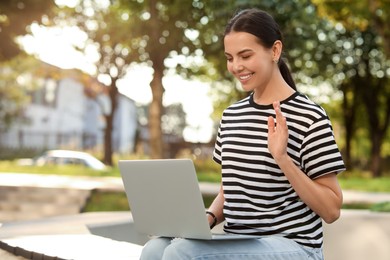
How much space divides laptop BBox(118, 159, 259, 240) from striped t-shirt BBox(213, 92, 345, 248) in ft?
0.51

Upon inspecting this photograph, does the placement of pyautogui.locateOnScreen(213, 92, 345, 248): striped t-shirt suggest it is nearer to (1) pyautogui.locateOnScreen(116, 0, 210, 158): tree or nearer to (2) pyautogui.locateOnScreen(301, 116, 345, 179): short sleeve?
(2) pyautogui.locateOnScreen(301, 116, 345, 179): short sleeve

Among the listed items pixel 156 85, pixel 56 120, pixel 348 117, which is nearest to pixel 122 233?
pixel 156 85

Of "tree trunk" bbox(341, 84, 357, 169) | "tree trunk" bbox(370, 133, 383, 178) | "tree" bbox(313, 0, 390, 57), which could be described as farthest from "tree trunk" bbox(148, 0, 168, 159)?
"tree trunk" bbox(341, 84, 357, 169)

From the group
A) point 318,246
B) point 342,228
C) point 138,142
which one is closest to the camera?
point 318,246

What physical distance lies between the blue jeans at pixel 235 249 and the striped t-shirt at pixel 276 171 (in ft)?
0.22

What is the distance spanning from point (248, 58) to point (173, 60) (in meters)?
17.8

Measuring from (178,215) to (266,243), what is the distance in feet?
1.15

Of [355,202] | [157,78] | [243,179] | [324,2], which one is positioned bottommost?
[355,202]

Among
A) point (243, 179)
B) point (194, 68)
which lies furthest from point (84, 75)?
point (243, 179)

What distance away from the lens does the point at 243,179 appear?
3.10m

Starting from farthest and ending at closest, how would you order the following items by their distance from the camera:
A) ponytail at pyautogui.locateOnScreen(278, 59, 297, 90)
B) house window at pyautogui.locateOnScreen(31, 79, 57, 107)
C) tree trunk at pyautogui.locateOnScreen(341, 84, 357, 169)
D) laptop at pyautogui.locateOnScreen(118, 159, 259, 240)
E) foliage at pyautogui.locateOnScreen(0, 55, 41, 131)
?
house window at pyautogui.locateOnScreen(31, 79, 57, 107), foliage at pyautogui.locateOnScreen(0, 55, 41, 131), tree trunk at pyautogui.locateOnScreen(341, 84, 357, 169), ponytail at pyautogui.locateOnScreen(278, 59, 297, 90), laptop at pyautogui.locateOnScreen(118, 159, 259, 240)

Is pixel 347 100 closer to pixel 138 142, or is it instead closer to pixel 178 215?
pixel 138 142

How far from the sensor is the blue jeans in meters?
2.91

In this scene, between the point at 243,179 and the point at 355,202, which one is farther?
the point at 355,202
